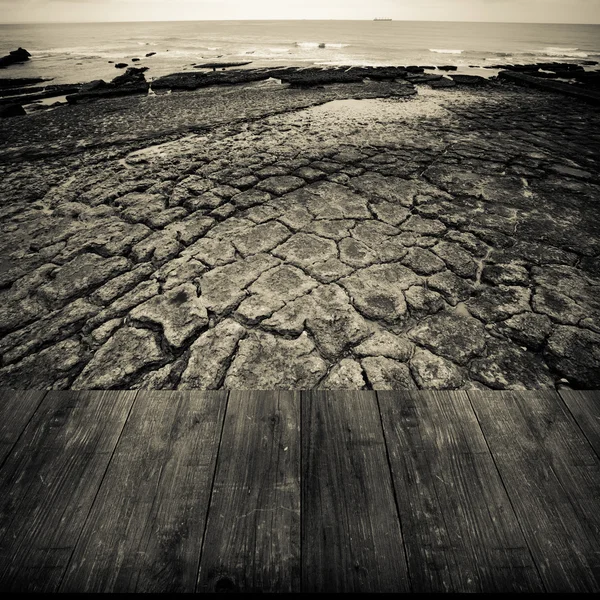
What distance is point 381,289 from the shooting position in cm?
169

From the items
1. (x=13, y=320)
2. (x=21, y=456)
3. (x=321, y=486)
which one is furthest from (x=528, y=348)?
(x=13, y=320)

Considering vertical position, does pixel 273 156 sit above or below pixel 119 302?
above

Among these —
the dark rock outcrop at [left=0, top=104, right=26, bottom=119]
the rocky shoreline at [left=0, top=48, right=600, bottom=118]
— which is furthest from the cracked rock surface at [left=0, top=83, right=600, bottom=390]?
the rocky shoreline at [left=0, top=48, right=600, bottom=118]

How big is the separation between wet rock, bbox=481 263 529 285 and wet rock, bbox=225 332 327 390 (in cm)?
111

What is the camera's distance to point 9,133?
13.5ft

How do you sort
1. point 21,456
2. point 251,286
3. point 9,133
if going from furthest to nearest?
point 9,133, point 251,286, point 21,456

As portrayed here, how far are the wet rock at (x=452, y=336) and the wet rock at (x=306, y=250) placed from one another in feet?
2.29

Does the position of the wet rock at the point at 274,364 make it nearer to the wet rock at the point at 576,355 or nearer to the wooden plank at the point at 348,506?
the wooden plank at the point at 348,506

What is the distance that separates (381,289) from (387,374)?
545 millimetres

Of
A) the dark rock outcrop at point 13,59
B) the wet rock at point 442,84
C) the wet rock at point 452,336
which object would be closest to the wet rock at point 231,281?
the wet rock at point 452,336

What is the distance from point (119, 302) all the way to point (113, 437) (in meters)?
0.83

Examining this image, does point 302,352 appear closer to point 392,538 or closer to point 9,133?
point 392,538

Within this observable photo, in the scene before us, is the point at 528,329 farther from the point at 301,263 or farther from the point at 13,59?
the point at 13,59

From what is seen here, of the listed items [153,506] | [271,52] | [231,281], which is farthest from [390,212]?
[271,52]
